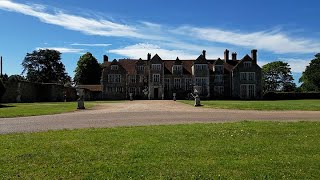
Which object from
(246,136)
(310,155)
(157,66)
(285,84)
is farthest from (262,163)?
(285,84)

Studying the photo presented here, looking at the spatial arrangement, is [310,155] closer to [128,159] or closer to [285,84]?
[128,159]

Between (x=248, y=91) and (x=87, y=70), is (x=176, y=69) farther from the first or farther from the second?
(x=87, y=70)

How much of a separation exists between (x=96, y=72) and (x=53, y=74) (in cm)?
1383

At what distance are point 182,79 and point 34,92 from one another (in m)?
29.7

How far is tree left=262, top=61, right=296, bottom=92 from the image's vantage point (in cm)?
11219

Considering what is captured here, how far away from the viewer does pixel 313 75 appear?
323ft

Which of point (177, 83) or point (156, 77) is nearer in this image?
point (156, 77)

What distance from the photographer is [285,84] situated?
113m

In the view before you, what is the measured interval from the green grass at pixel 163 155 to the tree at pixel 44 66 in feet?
286

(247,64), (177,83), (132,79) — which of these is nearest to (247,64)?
(247,64)

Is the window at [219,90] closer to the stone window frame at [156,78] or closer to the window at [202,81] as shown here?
the window at [202,81]

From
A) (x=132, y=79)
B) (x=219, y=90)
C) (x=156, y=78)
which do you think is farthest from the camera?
(x=132, y=79)

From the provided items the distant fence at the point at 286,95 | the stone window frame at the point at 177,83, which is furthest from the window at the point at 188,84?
the distant fence at the point at 286,95

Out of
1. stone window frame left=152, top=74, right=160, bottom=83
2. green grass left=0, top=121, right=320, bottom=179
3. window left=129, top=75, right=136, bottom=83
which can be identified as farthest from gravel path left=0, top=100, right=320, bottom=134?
window left=129, top=75, right=136, bottom=83
